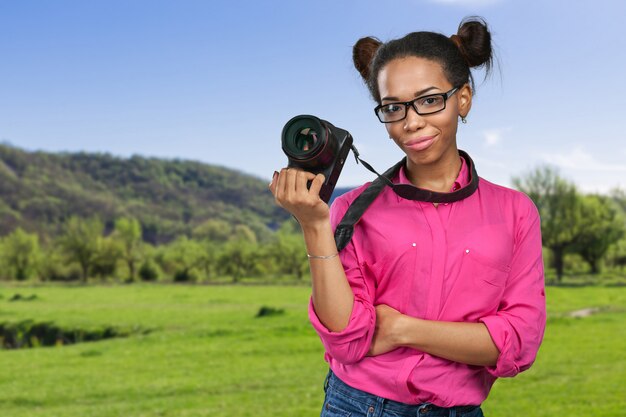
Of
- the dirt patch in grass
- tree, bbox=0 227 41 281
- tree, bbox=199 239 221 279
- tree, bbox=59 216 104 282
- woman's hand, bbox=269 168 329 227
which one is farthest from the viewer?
tree, bbox=0 227 41 281

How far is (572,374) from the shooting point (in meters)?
13.5

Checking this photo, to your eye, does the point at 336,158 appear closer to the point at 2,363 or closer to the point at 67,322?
the point at 2,363

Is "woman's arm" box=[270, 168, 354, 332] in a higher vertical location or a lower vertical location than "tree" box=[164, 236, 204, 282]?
higher

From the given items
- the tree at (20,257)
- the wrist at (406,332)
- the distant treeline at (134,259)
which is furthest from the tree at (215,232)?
the wrist at (406,332)

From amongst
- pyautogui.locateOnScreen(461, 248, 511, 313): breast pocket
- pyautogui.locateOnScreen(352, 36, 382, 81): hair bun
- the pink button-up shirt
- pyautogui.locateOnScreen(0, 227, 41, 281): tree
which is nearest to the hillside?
pyautogui.locateOnScreen(0, 227, 41, 281): tree

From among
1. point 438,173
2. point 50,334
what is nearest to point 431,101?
point 438,173

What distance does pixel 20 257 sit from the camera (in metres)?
53.3

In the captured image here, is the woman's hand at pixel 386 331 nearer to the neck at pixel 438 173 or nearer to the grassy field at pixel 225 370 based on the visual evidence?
the neck at pixel 438 173

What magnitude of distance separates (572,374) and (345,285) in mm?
13019

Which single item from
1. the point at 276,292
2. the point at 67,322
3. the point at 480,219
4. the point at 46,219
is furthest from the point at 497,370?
the point at 46,219

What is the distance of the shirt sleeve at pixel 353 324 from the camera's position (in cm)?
181

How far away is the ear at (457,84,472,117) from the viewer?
2023mm

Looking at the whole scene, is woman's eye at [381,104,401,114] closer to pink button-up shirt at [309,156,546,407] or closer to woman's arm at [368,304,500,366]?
pink button-up shirt at [309,156,546,407]

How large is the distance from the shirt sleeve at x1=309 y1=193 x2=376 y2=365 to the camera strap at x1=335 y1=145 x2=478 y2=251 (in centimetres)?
5
